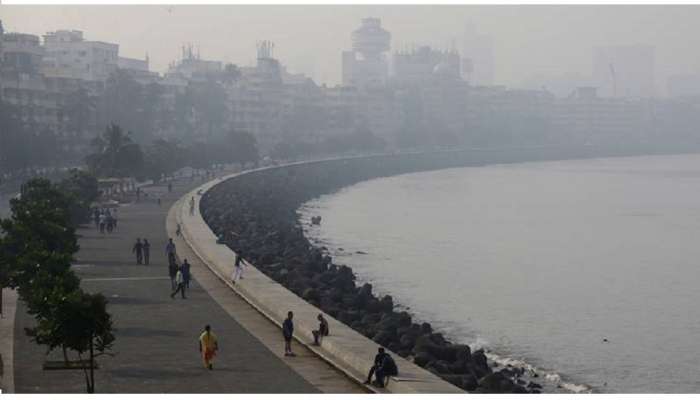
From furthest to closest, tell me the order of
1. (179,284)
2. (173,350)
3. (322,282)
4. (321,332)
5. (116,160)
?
1. (116,160)
2. (322,282)
3. (179,284)
4. (321,332)
5. (173,350)

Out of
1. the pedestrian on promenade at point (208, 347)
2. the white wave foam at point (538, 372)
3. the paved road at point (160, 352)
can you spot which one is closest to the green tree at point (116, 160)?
the paved road at point (160, 352)

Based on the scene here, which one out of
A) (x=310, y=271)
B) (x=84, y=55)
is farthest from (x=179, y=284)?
(x=84, y=55)

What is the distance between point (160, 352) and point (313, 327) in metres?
2.46

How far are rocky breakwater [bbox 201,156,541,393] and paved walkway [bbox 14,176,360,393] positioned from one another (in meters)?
2.21

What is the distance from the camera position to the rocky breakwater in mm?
21859

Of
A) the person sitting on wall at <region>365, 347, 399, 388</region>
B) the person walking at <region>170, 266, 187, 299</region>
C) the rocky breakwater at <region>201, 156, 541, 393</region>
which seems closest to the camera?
the person sitting on wall at <region>365, 347, 399, 388</region>

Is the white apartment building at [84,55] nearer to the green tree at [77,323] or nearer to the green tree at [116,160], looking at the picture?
the green tree at [116,160]

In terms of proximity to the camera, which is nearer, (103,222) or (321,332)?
(321,332)

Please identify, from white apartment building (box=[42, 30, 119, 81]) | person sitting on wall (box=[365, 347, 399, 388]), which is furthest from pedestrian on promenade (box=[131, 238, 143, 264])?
white apartment building (box=[42, 30, 119, 81])

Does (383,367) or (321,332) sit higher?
(383,367)

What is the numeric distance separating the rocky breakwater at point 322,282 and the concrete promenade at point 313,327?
3.78 feet

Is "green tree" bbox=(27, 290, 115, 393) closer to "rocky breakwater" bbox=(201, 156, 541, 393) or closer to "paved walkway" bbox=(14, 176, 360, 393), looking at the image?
"paved walkway" bbox=(14, 176, 360, 393)

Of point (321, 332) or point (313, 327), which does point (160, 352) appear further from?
point (313, 327)

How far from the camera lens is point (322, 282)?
32.2m
